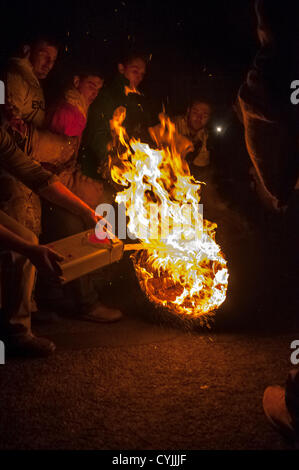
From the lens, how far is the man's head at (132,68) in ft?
16.0

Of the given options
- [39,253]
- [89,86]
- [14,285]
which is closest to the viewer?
[39,253]

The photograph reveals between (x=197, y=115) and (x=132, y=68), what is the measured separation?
0.95 metres

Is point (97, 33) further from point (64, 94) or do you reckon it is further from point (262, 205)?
point (262, 205)

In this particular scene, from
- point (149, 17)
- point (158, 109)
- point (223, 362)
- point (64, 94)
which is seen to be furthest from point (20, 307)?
point (149, 17)

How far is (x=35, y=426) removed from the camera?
2.65 metres

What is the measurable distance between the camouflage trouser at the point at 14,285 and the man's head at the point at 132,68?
233cm

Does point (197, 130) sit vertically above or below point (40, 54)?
below

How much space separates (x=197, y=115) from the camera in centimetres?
517

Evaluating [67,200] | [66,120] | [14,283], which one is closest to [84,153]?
[66,120]

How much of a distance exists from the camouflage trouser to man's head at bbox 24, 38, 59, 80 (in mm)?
1665

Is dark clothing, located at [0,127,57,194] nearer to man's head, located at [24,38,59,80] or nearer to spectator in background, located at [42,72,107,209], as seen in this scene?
spectator in background, located at [42,72,107,209]

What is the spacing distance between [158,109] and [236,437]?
4.07 metres

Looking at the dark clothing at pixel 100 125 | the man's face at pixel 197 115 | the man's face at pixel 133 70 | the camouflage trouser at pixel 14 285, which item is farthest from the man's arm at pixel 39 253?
the man's face at pixel 197 115

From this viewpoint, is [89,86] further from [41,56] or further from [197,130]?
[197,130]
